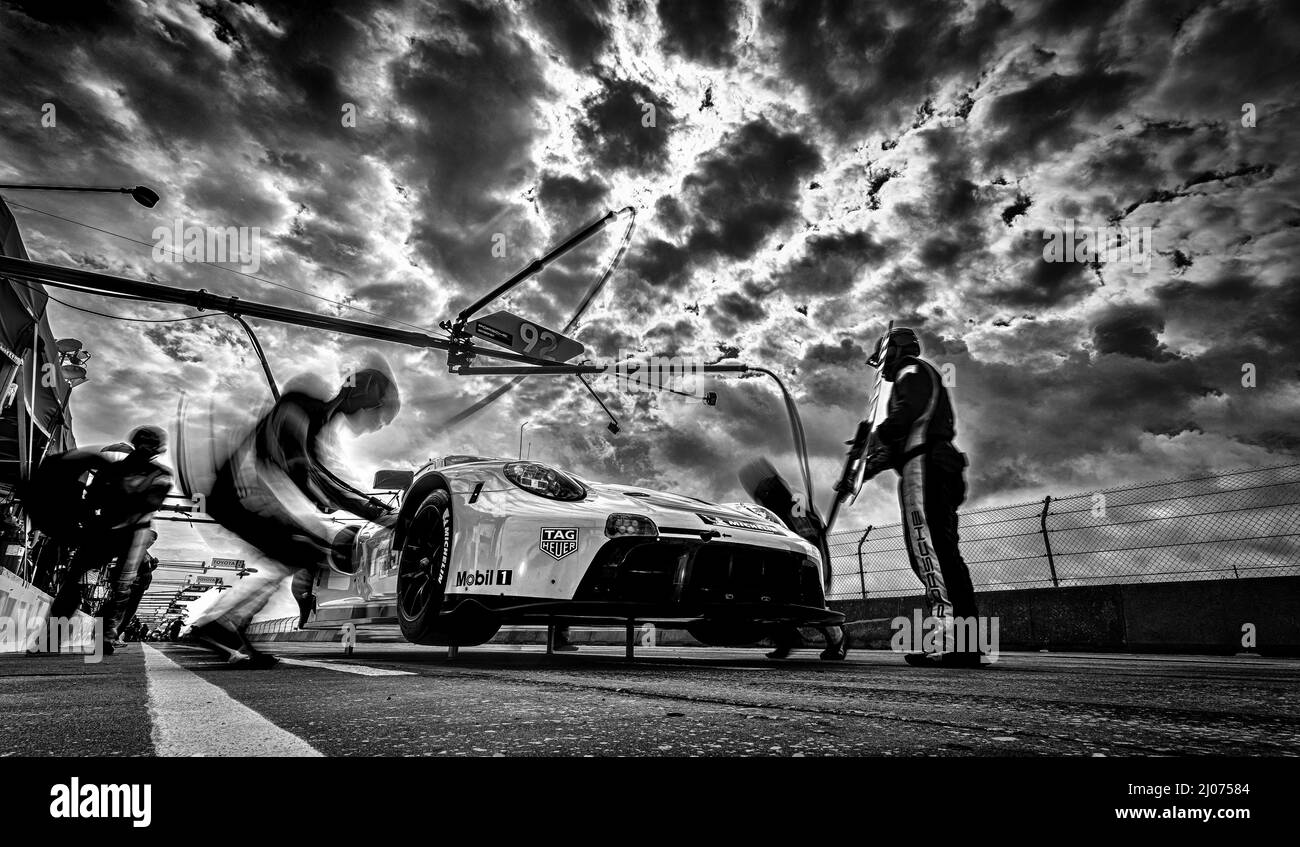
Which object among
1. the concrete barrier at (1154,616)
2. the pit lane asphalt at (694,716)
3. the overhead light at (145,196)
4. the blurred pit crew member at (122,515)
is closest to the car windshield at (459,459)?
the pit lane asphalt at (694,716)

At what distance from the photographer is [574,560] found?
3705mm

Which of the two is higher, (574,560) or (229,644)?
(574,560)

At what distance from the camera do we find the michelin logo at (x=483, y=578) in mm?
3734

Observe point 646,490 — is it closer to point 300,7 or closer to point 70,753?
point 70,753

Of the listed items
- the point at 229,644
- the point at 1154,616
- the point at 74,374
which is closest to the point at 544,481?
the point at 229,644

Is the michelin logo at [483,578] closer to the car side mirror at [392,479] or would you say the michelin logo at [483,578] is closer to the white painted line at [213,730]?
the car side mirror at [392,479]

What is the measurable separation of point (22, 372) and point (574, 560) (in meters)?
10.8

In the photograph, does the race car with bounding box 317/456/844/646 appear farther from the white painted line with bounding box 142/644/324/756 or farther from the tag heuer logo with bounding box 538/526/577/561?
the white painted line with bounding box 142/644/324/756

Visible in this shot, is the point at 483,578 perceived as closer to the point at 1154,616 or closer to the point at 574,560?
the point at 574,560

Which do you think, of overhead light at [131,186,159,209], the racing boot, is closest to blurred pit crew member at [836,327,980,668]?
the racing boot

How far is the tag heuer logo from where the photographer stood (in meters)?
3.72
